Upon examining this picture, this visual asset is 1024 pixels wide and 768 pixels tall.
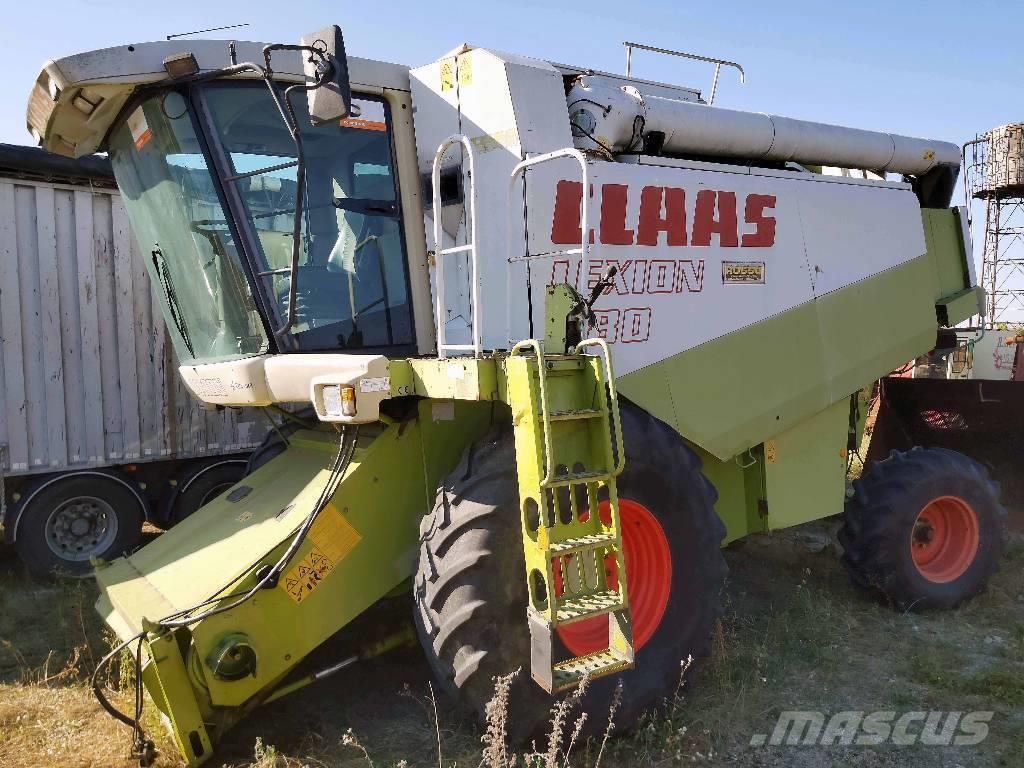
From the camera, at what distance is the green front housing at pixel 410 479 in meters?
3.19

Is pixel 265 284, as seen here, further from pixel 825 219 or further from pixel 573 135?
pixel 825 219

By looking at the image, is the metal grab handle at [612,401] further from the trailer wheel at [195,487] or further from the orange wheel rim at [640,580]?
the trailer wheel at [195,487]

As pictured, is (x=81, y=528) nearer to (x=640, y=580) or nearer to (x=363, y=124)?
(x=363, y=124)

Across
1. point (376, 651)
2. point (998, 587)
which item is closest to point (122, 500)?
point (376, 651)

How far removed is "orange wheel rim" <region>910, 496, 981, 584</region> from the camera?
199 inches

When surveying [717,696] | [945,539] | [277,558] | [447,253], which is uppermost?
[447,253]

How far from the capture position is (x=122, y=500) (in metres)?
6.63

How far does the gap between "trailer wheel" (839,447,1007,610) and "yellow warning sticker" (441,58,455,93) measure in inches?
130

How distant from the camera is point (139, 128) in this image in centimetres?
376

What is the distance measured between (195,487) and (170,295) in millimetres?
3198

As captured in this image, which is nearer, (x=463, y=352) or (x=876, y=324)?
(x=463, y=352)

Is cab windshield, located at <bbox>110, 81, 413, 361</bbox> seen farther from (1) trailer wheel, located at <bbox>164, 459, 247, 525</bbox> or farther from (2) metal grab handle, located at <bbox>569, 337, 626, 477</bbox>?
(1) trailer wheel, located at <bbox>164, 459, 247, 525</bbox>

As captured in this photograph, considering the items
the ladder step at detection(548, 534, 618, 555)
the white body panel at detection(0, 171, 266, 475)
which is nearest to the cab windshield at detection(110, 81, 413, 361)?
the ladder step at detection(548, 534, 618, 555)

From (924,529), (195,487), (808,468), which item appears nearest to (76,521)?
(195,487)
